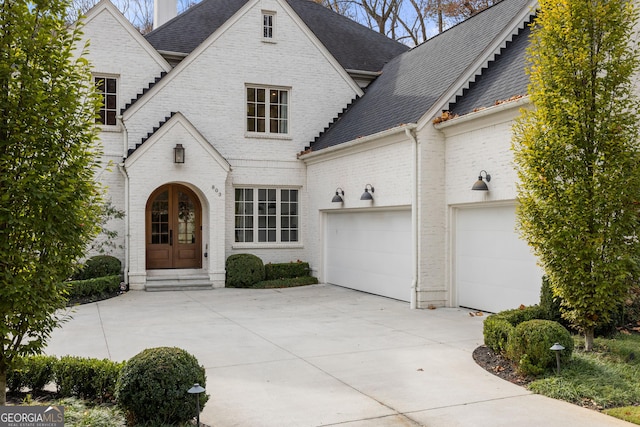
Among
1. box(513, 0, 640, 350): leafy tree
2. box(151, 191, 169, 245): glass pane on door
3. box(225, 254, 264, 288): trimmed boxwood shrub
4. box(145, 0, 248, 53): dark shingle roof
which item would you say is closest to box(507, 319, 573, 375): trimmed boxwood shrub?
box(513, 0, 640, 350): leafy tree

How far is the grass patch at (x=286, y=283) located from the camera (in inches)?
651

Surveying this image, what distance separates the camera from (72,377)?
6.00 meters

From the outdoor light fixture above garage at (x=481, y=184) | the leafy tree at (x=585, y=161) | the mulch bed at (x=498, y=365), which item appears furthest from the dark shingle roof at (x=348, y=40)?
the mulch bed at (x=498, y=365)

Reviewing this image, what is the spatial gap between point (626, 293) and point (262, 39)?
1375 cm

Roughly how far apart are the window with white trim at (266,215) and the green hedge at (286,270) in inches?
40.1

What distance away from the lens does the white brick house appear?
41.1 feet

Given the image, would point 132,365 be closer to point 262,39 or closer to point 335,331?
point 335,331

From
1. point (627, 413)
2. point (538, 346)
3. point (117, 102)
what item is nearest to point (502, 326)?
point (538, 346)

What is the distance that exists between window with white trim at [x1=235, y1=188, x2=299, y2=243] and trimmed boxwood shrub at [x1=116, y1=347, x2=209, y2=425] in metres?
12.9

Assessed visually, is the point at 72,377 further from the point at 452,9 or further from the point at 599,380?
the point at 452,9

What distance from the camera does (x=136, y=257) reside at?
52.5ft

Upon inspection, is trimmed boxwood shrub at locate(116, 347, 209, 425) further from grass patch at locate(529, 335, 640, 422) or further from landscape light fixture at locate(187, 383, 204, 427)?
grass patch at locate(529, 335, 640, 422)

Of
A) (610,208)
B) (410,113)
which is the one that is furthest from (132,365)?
(410,113)

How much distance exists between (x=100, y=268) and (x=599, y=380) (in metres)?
12.6
